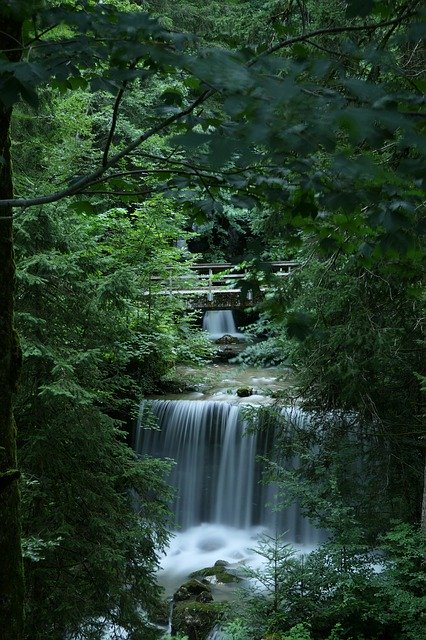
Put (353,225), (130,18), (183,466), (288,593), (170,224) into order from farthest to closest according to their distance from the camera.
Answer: (183,466)
(170,224)
(288,593)
(353,225)
(130,18)

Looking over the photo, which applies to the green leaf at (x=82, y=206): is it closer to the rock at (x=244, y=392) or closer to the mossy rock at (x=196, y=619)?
the mossy rock at (x=196, y=619)

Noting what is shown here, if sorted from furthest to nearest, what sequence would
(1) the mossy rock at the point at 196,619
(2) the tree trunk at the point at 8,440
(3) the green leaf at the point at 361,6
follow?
(1) the mossy rock at the point at 196,619 → (2) the tree trunk at the point at 8,440 → (3) the green leaf at the point at 361,6

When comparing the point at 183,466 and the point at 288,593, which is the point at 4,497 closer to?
the point at 288,593

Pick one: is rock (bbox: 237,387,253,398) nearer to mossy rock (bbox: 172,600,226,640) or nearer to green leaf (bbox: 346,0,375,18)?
mossy rock (bbox: 172,600,226,640)

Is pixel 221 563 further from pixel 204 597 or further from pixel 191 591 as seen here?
pixel 204 597

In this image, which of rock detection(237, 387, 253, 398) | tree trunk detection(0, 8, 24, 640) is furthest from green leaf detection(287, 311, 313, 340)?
rock detection(237, 387, 253, 398)

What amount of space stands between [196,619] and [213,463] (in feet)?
13.2

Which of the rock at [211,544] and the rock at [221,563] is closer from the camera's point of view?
the rock at [221,563]

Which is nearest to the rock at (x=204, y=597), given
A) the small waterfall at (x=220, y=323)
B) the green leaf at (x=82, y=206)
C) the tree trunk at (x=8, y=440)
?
the tree trunk at (x=8, y=440)

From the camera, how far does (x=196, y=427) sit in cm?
1234

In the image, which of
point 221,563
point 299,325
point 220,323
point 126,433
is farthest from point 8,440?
point 220,323

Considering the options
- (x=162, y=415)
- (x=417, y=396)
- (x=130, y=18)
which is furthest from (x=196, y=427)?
(x=130, y=18)

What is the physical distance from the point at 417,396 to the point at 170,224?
16.6ft

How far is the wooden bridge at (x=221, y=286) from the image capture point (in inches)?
88.7
